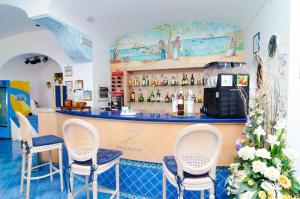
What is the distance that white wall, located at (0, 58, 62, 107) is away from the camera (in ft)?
19.0

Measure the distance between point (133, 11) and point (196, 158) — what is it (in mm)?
3178

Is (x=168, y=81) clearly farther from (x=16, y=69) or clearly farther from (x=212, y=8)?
(x=16, y=69)

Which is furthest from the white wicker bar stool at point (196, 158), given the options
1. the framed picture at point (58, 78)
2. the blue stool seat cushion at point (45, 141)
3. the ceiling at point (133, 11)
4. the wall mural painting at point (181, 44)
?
the framed picture at point (58, 78)

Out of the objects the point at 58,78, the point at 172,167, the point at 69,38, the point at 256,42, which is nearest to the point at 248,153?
the point at 172,167

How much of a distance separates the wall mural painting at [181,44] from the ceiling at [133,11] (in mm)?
232

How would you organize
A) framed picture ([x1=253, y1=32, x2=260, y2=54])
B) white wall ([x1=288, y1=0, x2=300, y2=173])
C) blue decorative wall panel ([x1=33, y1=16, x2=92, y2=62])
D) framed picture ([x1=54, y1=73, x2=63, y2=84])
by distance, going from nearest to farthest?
white wall ([x1=288, y1=0, x2=300, y2=173]) < framed picture ([x1=253, y1=32, x2=260, y2=54]) < blue decorative wall panel ([x1=33, y1=16, x2=92, y2=62]) < framed picture ([x1=54, y1=73, x2=63, y2=84])

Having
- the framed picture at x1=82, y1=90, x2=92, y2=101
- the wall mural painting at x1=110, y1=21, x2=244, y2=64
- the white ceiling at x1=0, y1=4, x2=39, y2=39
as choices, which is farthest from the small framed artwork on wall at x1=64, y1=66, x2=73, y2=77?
the white ceiling at x1=0, y1=4, x2=39, y2=39

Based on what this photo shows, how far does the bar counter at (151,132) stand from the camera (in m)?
1.93

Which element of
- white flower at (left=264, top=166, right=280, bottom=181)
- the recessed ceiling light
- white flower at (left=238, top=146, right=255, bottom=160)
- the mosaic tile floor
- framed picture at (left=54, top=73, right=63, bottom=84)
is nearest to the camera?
white flower at (left=264, top=166, right=280, bottom=181)

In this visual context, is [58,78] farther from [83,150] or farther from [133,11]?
[83,150]

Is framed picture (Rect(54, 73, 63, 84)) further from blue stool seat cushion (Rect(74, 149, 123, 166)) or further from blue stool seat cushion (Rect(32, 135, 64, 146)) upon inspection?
blue stool seat cushion (Rect(74, 149, 123, 166))

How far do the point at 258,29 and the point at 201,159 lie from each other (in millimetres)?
2650

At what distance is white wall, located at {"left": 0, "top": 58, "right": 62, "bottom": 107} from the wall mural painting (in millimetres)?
2757

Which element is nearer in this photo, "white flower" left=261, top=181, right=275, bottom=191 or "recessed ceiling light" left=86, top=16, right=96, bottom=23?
"white flower" left=261, top=181, right=275, bottom=191
